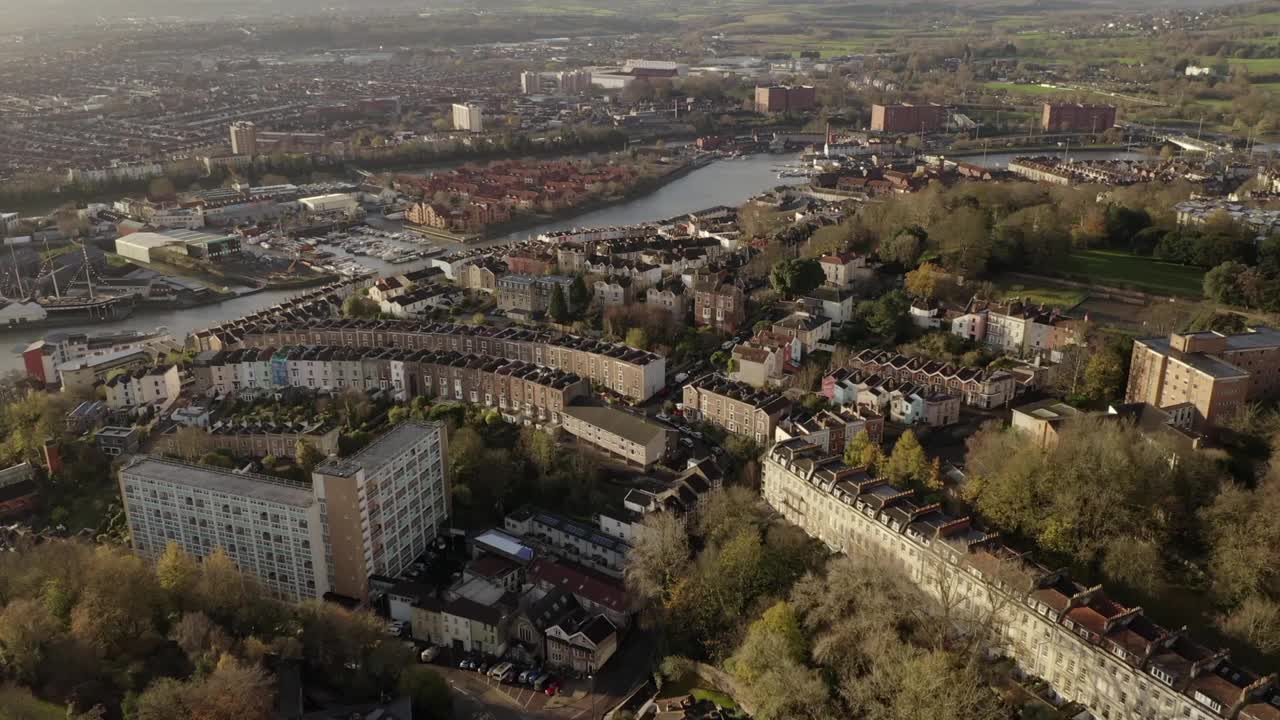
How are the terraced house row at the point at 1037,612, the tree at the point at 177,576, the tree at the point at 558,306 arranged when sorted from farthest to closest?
the tree at the point at 558,306 → the tree at the point at 177,576 → the terraced house row at the point at 1037,612

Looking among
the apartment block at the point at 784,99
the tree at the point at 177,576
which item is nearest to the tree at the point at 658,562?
the tree at the point at 177,576

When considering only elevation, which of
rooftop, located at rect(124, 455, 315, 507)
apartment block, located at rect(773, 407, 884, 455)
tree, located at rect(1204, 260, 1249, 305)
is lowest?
apartment block, located at rect(773, 407, 884, 455)

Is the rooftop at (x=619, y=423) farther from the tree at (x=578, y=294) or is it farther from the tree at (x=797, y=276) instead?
the tree at (x=797, y=276)

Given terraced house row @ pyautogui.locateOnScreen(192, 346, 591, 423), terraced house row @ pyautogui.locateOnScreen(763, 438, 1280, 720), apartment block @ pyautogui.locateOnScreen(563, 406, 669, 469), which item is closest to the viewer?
terraced house row @ pyautogui.locateOnScreen(763, 438, 1280, 720)

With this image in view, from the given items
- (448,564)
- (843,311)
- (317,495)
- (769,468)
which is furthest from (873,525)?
(843,311)

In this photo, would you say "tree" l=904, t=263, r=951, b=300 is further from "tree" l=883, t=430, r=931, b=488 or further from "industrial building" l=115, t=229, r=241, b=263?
"industrial building" l=115, t=229, r=241, b=263

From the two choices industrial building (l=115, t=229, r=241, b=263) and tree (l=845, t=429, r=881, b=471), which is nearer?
tree (l=845, t=429, r=881, b=471)

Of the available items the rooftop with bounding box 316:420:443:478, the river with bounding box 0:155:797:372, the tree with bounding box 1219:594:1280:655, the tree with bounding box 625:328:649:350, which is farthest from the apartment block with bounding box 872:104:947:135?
the tree with bounding box 1219:594:1280:655

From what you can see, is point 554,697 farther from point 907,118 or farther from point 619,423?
point 907,118
